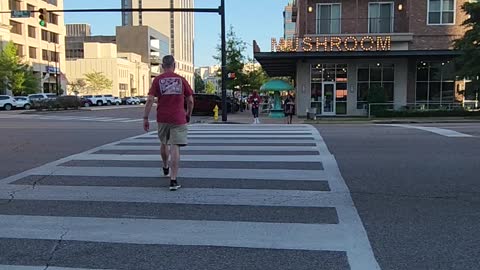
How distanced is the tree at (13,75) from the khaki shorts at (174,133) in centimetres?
5984

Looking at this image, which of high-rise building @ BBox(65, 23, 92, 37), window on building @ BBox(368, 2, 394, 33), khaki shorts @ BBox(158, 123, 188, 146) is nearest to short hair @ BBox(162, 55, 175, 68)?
khaki shorts @ BBox(158, 123, 188, 146)

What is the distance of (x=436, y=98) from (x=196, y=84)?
15783cm

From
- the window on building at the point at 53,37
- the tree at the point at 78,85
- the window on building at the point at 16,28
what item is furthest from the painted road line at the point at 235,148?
the tree at the point at 78,85

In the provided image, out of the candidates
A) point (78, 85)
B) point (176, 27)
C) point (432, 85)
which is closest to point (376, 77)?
point (432, 85)

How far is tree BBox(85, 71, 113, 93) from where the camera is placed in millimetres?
98938

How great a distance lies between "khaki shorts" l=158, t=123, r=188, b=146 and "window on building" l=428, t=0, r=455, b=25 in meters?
29.1

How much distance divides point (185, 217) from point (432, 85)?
29.1 m

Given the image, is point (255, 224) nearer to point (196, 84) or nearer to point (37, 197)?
point (37, 197)

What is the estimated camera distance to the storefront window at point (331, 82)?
1251 inches

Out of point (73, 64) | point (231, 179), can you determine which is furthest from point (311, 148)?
point (73, 64)

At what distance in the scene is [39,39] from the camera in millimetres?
82688

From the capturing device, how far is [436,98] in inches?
1257

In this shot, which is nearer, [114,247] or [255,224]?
[114,247]

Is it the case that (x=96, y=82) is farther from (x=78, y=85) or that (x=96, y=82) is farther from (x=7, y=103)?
(x=7, y=103)
